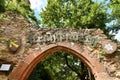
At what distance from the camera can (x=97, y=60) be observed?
25.6 ft

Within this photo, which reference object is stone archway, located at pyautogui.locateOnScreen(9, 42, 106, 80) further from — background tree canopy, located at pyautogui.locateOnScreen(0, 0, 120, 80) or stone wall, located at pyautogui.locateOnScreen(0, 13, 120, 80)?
background tree canopy, located at pyautogui.locateOnScreen(0, 0, 120, 80)

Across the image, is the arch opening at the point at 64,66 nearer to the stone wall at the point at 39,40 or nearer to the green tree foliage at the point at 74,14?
the green tree foliage at the point at 74,14

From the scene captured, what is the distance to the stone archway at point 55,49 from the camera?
303 inches

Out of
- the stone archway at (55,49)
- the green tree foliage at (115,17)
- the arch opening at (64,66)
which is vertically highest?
the green tree foliage at (115,17)

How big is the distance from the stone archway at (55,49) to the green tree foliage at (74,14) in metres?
5.78

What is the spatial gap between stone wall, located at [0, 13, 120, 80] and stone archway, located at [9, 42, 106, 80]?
0.12 m

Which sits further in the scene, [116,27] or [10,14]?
[116,27]

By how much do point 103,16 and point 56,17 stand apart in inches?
120

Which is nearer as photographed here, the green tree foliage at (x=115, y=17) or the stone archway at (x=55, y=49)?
the stone archway at (x=55, y=49)

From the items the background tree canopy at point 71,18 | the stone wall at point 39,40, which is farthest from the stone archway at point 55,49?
the background tree canopy at point 71,18

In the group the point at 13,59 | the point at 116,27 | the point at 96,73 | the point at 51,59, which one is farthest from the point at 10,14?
the point at 116,27

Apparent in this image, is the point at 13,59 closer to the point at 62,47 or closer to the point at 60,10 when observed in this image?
the point at 62,47

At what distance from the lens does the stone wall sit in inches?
305

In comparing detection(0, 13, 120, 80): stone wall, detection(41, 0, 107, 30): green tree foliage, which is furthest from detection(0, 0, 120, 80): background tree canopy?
detection(0, 13, 120, 80): stone wall
